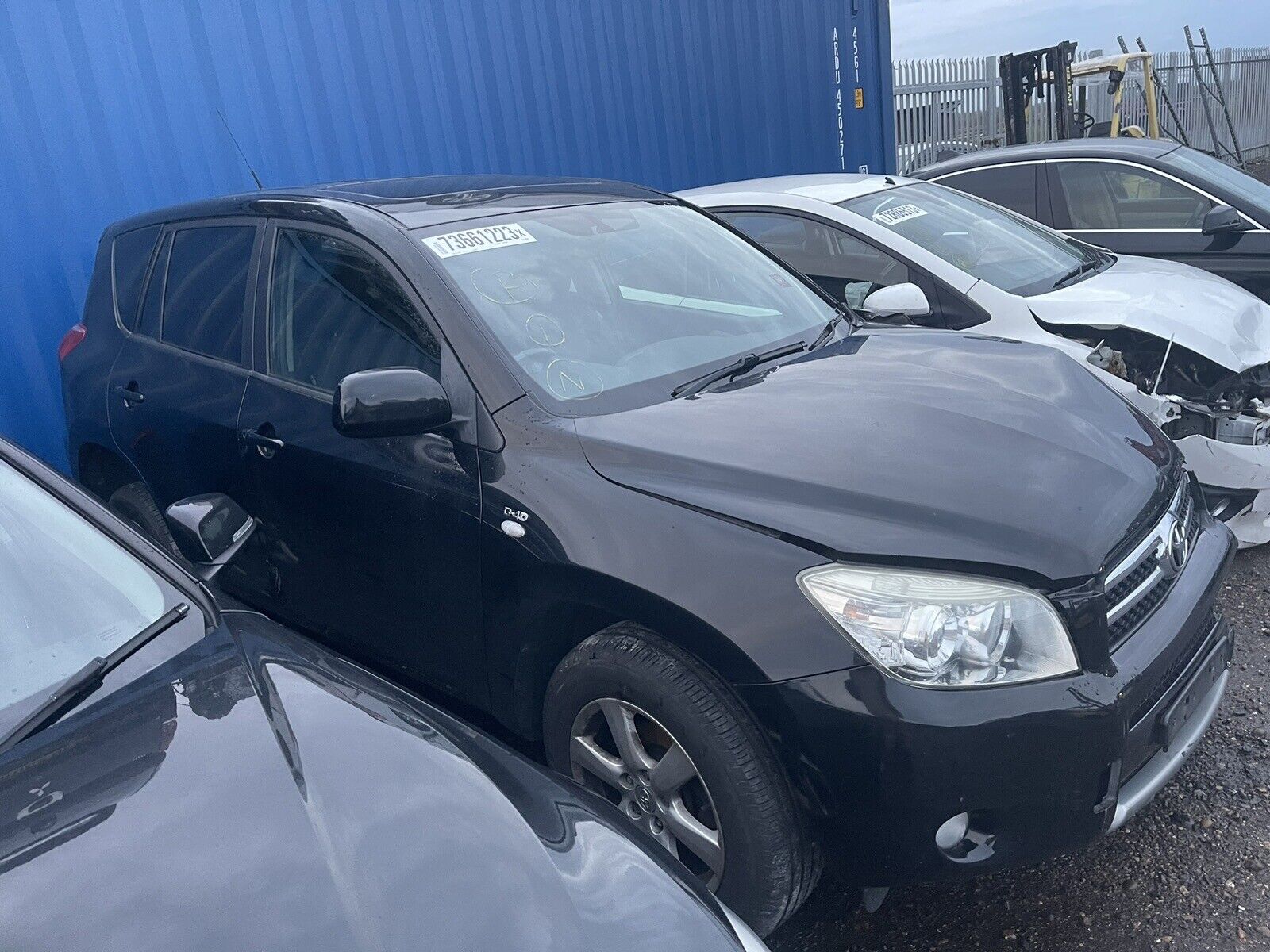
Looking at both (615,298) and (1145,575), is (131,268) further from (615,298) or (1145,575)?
(1145,575)

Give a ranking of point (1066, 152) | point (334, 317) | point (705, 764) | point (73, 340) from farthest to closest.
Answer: point (1066, 152), point (73, 340), point (334, 317), point (705, 764)

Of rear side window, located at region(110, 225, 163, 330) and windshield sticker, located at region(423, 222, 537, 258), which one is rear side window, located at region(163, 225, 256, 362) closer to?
rear side window, located at region(110, 225, 163, 330)

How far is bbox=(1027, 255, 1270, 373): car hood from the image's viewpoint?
4328mm

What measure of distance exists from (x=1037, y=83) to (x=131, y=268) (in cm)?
1284

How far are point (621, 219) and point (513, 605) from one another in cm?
144

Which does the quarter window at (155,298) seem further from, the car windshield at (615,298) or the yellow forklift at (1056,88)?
the yellow forklift at (1056,88)

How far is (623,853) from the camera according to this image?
1564 mm

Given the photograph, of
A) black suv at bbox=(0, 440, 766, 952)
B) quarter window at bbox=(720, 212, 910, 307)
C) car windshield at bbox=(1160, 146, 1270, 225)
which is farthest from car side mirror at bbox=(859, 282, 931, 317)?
car windshield at bbox=(1160, 146, 1270, 225)

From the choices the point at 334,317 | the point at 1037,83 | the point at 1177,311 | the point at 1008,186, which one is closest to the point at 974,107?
the point at 1037,83

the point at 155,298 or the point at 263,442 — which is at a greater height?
the point at 155,298

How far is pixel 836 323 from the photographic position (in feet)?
11.1

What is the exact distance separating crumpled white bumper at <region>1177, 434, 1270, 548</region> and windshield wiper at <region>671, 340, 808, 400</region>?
6.19 ft

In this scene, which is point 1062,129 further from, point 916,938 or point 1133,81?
point 916,938

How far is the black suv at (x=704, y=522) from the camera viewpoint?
2.07 meters
